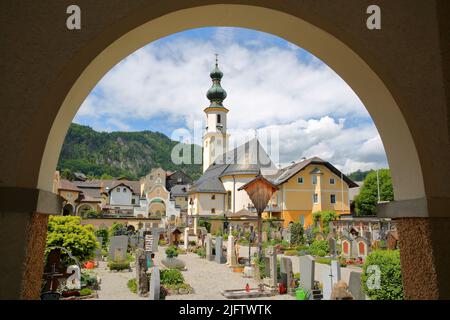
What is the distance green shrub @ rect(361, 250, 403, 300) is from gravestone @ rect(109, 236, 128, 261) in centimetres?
1363

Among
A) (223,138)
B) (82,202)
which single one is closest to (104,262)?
(82,202)

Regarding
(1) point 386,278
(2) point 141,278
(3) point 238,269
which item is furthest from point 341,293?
(3) point 238,269

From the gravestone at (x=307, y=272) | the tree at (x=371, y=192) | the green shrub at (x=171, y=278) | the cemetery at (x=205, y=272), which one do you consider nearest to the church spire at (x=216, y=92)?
the tree at (x=371, y=192)

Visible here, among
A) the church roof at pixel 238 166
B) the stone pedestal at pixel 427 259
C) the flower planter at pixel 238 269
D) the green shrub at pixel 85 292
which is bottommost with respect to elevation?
the flower planter at pixel 238 269

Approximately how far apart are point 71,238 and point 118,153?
147m

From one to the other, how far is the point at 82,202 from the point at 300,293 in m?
44.8

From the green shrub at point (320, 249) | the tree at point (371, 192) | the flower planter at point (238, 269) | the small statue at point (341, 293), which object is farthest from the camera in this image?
the tree at point (371, 192)

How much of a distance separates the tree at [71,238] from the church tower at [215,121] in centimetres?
4574

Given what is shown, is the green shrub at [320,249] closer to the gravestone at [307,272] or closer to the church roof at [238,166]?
the gravestone at [307,272]

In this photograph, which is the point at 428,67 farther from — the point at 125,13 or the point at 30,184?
the point at 30,184

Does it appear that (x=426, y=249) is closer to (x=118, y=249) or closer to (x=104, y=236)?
(x=118, y=249)

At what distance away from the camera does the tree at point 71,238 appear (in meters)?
10.9

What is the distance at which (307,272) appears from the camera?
11.0m
